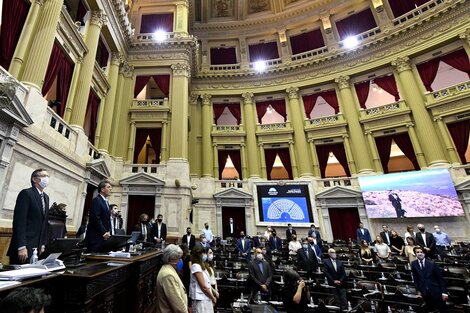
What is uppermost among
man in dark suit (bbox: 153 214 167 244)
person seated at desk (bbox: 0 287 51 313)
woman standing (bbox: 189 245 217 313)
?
man in dark suit (bbox: 153 214 167 244)

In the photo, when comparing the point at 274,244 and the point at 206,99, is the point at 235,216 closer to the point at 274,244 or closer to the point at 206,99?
the point at 274,244

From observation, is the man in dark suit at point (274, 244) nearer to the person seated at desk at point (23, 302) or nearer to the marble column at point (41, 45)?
Answer: the person seated at desk at point (23, 302)

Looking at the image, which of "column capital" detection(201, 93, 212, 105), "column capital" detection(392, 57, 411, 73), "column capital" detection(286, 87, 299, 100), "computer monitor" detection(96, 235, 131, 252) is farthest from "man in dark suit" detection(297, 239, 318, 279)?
"column capital" detection(392, 57, 411, 73)

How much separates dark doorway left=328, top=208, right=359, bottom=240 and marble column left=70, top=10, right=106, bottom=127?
1186 cm

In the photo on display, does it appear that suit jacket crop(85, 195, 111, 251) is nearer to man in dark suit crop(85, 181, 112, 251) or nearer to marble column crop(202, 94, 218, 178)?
man in dark suit crop(85, 181, 112, 251)

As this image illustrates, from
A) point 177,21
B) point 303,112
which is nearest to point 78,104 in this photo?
point 177,21

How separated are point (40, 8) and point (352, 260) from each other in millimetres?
11155

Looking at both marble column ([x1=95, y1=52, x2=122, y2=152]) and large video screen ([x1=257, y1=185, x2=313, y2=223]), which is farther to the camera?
large video screen ([x1=257, y1=185, x2=313, y2=223])

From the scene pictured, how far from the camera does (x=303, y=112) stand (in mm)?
14805

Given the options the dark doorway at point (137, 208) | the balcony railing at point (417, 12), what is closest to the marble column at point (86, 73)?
the dark doorway at point (137, 208)

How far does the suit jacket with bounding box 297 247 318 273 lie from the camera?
209 inches

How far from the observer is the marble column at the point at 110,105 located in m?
10.1

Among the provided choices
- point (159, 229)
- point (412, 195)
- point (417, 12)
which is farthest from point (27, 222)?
point (417, 12)

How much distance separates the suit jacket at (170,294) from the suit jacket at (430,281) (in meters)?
3.95
